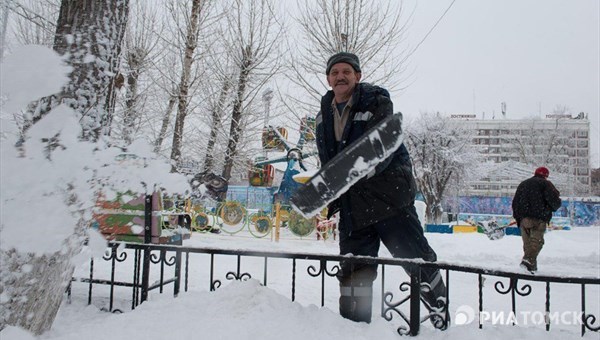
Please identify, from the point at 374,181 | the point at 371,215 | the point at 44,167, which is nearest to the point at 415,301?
the point at 371,215

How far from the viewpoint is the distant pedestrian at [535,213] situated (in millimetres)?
5734

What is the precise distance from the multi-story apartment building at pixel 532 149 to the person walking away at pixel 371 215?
24.5 m

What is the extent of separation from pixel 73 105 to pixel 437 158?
1153 inches

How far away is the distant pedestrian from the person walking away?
438cm

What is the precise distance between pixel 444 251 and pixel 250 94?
8386 millimetres

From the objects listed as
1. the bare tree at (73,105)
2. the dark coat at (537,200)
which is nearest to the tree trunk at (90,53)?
the bare tree at (73,105)

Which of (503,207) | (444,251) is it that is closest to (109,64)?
(444,251)

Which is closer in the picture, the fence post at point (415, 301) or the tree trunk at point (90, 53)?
the tree trunk at point (90, 53)

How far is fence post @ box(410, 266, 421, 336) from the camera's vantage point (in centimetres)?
210

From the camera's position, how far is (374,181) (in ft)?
7.06

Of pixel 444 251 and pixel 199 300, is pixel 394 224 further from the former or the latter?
pixel 444 251

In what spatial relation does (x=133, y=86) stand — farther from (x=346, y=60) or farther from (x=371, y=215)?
(x=371, y=215)

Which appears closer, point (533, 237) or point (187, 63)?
point (533, 237)

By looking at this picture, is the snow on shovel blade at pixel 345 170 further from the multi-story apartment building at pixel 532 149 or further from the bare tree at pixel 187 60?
the multi-story apartment building at pixel 532 149
